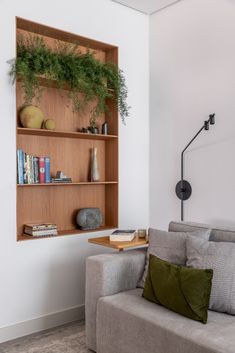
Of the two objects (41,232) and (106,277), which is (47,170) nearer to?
(41,232)

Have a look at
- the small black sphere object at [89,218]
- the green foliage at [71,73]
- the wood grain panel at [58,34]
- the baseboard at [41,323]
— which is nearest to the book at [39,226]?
the small black sphere object at [89,218]

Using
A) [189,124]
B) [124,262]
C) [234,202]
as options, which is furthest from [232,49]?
[124,262]

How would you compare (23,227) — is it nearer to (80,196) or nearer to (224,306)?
(80,196)

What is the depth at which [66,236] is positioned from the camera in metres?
3.17

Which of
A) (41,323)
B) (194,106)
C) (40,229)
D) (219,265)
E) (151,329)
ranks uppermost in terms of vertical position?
(194,106)

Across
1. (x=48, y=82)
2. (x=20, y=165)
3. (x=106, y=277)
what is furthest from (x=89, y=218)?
(x=48, y=82)

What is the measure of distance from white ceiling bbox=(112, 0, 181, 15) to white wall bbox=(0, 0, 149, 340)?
2.4 inches

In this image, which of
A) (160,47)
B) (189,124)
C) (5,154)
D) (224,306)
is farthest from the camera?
(160,47)

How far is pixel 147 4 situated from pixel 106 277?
2.57 meters

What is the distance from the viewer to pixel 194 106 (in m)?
3.37

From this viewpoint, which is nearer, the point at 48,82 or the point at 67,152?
the point at 48,82

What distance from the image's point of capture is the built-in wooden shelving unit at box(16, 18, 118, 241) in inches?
123

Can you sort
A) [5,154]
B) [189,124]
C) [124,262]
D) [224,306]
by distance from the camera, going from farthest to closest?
[189,124], [5,154], [124,262], [224,306]

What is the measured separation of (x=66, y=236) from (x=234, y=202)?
1.43 metres
